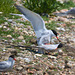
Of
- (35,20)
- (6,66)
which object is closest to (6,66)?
(6,66)

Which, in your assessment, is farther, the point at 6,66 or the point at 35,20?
the point at 35,20

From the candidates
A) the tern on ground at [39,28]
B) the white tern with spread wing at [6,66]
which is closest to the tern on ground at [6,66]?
the white tern with spread wing at [6,66]

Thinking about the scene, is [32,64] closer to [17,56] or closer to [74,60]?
[17,56]

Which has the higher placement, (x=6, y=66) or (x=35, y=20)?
(x=35, y=20)

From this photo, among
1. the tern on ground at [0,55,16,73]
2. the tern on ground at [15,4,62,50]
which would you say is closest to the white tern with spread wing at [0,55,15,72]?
the tern on ground at [0,55,16,73]

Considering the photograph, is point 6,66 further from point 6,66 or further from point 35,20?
point 35,20

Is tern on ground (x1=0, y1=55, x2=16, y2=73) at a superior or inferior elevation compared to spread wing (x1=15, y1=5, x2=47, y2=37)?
inferior

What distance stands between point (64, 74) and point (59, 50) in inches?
43.2

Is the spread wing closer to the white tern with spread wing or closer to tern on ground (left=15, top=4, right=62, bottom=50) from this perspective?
tern on ground (left=15, top=4, right=62, bottom=50)

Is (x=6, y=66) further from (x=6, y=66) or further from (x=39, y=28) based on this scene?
(x=39, y=28)

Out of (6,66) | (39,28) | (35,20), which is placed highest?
(35,20)

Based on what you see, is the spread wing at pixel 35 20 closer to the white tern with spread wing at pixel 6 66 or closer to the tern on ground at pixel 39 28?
the tern on ground at pixel 39 28

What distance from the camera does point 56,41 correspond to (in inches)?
226

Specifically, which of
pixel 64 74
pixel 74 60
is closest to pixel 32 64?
pixel 64 74
